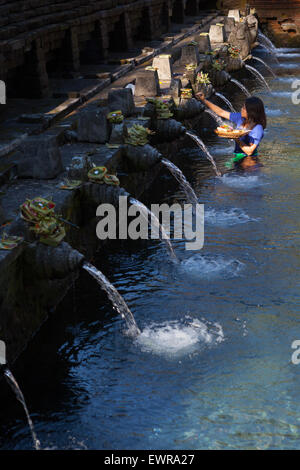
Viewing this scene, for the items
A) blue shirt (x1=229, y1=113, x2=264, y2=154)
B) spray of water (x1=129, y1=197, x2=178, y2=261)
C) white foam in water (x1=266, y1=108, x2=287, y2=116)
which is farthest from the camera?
white foam in water (x1=266, y1=108, x2=287, y2=116)

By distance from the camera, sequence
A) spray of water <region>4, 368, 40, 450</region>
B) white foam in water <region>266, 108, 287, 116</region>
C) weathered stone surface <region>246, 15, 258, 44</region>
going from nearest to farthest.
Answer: spray of water <region>4, 368, 40, 450</region> < white foam in water <region>266, 108, 287, 116</region> < weathered stone surface <region>246, 15, 258, 44</region>

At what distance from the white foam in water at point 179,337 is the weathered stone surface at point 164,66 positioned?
9.33 meters

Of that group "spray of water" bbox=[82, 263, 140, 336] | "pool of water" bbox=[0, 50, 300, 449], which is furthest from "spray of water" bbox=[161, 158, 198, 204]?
"spray of water" bbox=[82, 263, 140, 336]

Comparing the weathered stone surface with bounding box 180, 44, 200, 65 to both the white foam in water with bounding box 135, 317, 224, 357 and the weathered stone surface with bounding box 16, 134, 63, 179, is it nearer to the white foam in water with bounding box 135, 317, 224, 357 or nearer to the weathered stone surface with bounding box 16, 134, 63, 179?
the weathered stone surface with bounding box 16, 134, 63, 179

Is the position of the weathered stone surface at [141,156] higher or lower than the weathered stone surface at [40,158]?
lower

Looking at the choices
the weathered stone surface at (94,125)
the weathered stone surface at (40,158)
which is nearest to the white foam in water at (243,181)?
the weathered stone surface at (94,125)

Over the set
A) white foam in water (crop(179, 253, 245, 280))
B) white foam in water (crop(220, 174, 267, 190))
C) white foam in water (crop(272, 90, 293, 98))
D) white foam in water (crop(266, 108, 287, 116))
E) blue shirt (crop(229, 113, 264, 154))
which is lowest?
white foam in water (crop(179, 253, 245, 280))

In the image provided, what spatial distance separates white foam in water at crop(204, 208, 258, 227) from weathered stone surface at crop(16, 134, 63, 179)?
270 centimetres

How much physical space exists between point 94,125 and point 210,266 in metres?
3.14

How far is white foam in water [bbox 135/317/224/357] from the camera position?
692cm

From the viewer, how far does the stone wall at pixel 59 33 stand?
13628mm

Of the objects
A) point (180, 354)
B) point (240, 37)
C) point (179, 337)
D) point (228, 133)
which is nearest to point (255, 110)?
point (228, 133)

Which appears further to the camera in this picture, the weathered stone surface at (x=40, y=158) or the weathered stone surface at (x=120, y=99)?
the weathered stone surface at (x=120, y=99)

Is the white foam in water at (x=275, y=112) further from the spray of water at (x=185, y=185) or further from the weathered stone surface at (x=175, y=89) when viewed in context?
the spray of water at (x=185, y=185)
